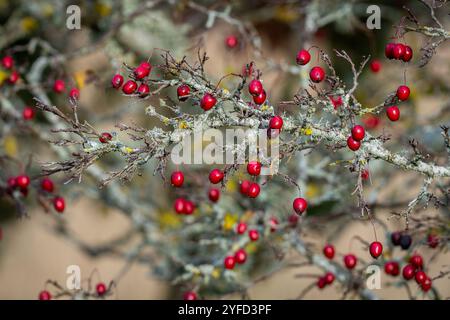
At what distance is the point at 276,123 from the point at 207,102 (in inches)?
11.1

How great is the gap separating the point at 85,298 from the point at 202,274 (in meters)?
0.68

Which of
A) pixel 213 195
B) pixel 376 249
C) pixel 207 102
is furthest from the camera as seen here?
pixel 213 195

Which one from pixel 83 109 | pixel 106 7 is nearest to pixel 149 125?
pixel 83 109

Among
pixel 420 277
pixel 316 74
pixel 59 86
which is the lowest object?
pixel 420 277

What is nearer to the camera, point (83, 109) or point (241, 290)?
point (241, 290)

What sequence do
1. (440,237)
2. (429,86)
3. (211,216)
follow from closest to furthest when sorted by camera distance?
(440,237) → (211,216) → (429,86)

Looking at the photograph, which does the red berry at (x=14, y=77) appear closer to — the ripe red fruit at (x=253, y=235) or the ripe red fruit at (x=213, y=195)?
the ripe red fruit at (x=213, y=195)

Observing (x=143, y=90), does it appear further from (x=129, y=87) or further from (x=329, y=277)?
Result: (x=329, y=277)

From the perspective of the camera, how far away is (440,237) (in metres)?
2.55

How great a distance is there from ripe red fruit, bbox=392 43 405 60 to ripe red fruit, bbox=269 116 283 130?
1.98 ft

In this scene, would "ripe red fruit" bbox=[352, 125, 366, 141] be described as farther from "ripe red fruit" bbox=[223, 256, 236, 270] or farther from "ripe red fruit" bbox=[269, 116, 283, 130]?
"ripe red fruit" bbox=[223, 256, 236, 270]

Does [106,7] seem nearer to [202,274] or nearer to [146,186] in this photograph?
[146,186]

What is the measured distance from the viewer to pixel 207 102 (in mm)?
2010

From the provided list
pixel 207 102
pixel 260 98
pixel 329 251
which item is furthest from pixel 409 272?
pixel 207 102
